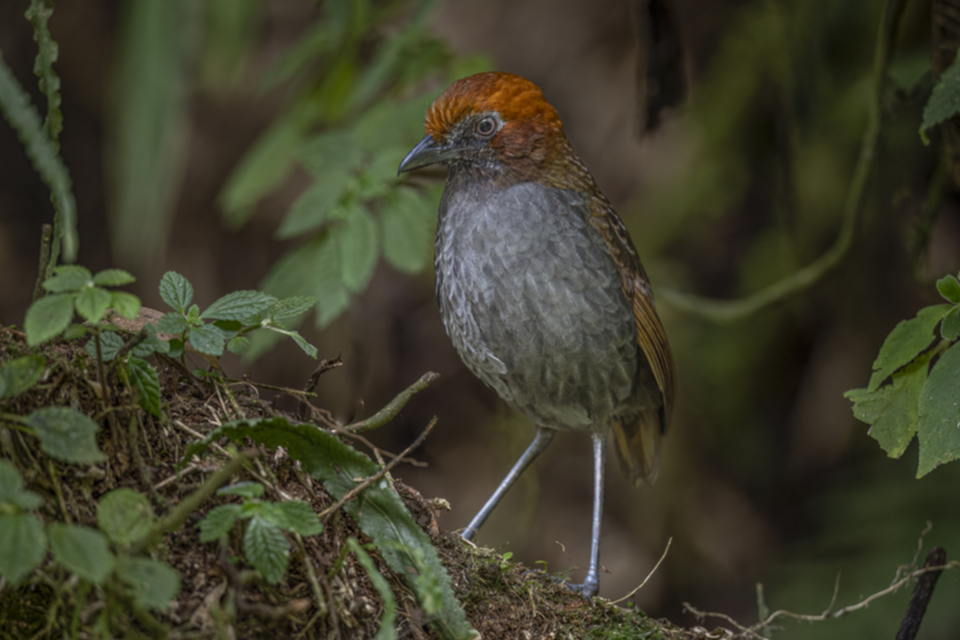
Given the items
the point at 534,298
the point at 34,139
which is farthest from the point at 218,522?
the point at 534,298

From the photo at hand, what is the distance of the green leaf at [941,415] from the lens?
5.92 ft

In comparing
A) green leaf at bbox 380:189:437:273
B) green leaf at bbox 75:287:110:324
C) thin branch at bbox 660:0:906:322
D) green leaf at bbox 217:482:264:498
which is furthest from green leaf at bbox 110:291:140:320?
thin branch at bbox 660:0:906:322

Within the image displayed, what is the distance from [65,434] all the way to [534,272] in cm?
148

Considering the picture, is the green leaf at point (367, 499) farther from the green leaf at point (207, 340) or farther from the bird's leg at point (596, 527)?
the bird's leg at point (596, 527)

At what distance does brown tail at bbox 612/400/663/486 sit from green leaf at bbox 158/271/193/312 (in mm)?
1922

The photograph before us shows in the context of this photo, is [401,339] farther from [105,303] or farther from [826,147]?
[105,303]

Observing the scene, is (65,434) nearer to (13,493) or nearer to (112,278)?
(13,493)

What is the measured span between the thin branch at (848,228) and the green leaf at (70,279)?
290 centimetres

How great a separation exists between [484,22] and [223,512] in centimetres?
483

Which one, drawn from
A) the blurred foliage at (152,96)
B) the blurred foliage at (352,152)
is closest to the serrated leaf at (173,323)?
the blurred foliage at (152,96)

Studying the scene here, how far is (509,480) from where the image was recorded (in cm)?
280

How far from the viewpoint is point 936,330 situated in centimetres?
229

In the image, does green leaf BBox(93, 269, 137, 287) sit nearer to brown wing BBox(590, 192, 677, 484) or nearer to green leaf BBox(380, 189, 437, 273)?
green leaf BBox(380, 189, 437, 273)

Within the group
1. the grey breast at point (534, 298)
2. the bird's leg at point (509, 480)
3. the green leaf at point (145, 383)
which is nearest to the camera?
the green leaf at point (145, 383)
